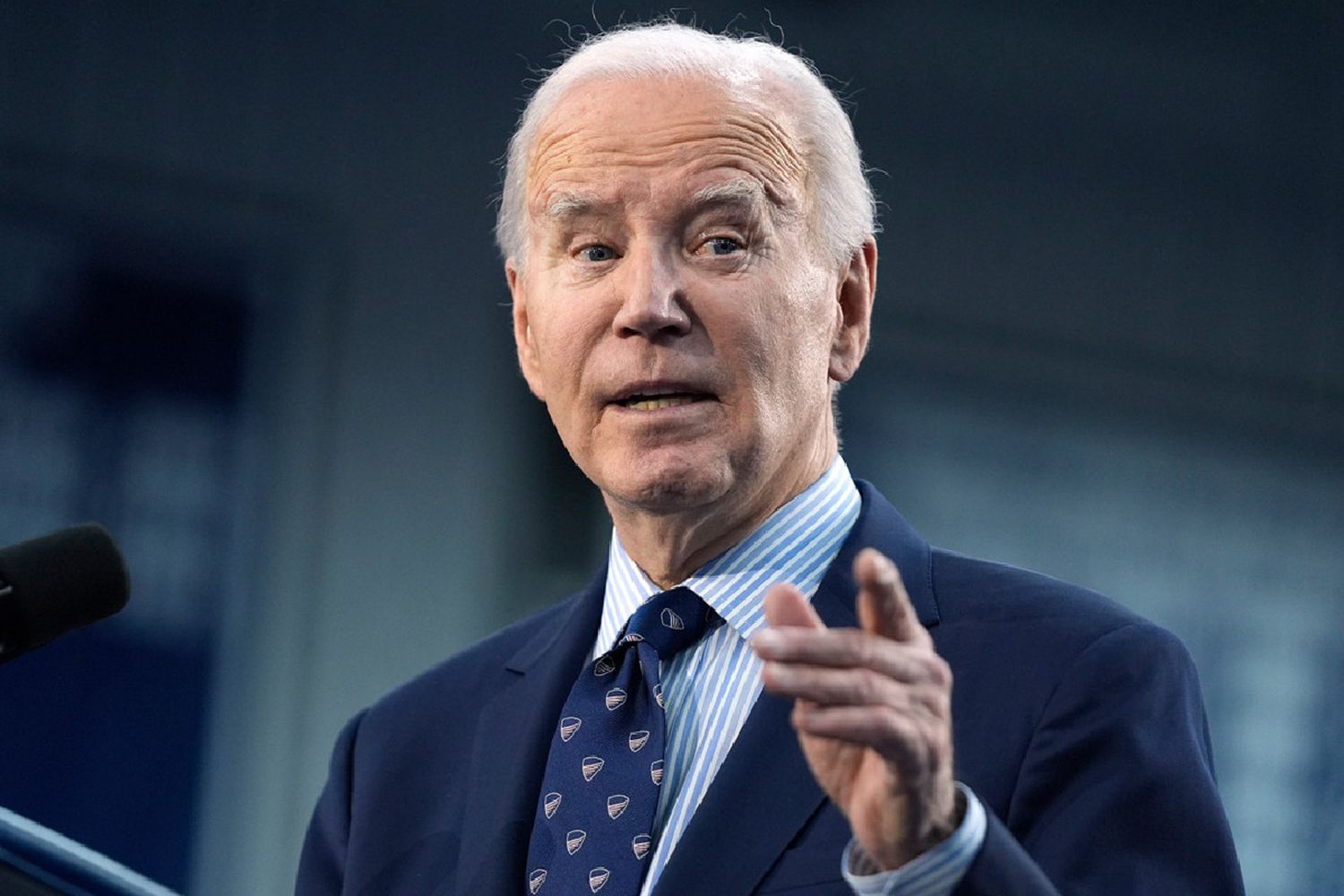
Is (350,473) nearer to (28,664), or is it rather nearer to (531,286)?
(28,664)

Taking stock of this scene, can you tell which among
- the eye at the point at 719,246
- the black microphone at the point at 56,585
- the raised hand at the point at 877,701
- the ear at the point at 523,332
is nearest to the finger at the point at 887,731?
the raised hand at the point at 877,701

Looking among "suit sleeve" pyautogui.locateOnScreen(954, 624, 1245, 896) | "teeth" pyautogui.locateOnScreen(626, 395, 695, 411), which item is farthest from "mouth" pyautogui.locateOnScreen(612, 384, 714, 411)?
"suit sleeve" pyautogui.locateOnScreen(954, 624, 1245, 896)

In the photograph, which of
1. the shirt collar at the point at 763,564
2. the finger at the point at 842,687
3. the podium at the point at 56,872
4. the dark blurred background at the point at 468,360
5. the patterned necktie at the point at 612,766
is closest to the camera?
the podium at the point at 56,872

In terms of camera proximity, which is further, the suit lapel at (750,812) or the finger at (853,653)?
the suit lapel at (750,812)

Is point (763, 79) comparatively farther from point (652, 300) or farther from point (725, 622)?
point (725, 622)

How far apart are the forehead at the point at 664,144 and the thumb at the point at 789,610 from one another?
584 mm

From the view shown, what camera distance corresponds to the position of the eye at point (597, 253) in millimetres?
1478

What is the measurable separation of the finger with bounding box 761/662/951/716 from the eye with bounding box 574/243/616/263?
2.04 ft

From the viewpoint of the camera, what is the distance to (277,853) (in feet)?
11.5

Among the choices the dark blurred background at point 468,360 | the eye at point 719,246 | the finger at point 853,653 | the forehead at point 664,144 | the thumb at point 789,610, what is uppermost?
the forehead at point 664,144

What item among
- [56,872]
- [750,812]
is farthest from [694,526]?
[56,872]

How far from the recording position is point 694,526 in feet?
4.84

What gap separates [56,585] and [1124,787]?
0.73 metres

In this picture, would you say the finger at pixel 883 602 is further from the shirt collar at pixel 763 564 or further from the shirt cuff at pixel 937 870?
the shirt collar at pixel 763 564
